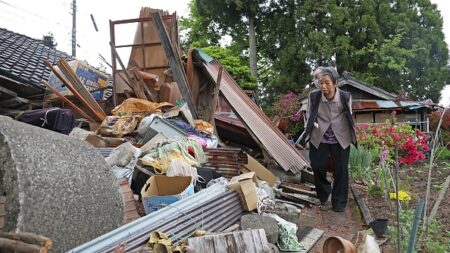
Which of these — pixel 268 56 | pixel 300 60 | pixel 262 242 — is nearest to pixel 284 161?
pixel 262 242

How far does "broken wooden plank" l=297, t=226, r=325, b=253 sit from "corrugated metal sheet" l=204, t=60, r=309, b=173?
217cm

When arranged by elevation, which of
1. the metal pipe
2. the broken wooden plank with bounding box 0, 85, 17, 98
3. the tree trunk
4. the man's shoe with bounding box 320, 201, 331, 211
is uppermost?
the tree trunk

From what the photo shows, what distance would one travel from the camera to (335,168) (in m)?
4.79

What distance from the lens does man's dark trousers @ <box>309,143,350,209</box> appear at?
15.4ft

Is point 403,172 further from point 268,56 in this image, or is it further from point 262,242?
point 268,56

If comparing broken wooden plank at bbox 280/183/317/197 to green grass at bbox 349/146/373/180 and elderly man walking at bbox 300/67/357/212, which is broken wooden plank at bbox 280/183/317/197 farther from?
green grass at bbox 349/146/373/180

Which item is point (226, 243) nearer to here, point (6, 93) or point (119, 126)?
point (119, 126)

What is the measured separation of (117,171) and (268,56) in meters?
21.9

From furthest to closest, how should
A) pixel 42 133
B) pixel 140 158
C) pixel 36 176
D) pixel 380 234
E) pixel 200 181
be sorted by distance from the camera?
pixel 140 158 < pixel 200 181 < pixel 380 234 < pixel 42 133 < pixel 36 176

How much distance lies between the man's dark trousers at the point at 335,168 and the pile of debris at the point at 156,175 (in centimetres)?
35

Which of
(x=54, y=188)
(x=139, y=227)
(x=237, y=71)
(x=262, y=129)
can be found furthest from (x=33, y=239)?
(x=237, y=71)

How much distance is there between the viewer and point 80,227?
254 centimetres

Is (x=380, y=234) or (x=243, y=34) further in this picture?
(x=243, y=34)

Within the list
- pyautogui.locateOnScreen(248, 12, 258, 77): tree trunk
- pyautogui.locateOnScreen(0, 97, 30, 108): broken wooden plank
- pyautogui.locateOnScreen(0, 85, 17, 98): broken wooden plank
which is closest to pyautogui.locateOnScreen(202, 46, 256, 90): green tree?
pyautogui.locateOnScreen(248, 12, 258, 77): tree trunk
